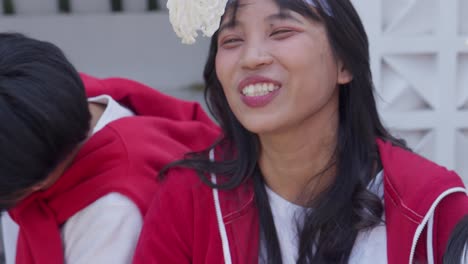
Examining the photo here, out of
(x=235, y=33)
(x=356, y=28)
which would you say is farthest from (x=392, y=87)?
(x=235, y=33)

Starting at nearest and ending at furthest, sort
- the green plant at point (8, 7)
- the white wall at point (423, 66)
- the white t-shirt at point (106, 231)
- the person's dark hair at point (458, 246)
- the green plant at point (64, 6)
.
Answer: the person's dark hair at point (458, 246) < the white t-shirt at point (106, 231) < the white wall at point (423, 66) < the green plant at point (8, 7) < the green plant at point (64, 6)

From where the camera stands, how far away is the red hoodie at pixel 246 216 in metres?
1.36

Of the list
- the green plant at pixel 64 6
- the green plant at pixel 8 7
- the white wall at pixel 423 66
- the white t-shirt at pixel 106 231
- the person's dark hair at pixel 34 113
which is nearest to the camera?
the person's dark hair at pixel 34 113

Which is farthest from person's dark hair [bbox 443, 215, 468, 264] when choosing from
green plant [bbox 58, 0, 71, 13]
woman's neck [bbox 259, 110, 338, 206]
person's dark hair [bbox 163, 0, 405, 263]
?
green plant [bbox 58, 0, 71, 13]

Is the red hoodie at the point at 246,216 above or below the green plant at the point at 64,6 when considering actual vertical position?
above

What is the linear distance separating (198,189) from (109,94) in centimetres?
49

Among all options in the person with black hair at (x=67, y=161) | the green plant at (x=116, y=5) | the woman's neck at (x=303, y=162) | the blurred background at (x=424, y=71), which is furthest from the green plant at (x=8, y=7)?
the woman's neck at (x=303, y=162)

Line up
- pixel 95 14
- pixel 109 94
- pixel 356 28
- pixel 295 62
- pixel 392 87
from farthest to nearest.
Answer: pixel 95 14 → pixel 392 87 → pixel 109 94 → pixel 356 28 → pixel 295 62

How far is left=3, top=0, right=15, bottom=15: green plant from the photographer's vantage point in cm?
397

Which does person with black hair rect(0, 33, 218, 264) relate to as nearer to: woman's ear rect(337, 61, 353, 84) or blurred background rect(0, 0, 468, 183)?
woman's ear rect(337, 61, 353, 84)

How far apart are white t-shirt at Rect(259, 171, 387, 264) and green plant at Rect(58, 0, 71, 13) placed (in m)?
2.85

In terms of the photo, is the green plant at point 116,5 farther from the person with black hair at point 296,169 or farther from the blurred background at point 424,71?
the person with black hair at point 296,169

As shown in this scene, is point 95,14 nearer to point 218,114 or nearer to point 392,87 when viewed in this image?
point 392,87

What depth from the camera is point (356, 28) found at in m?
1.47
